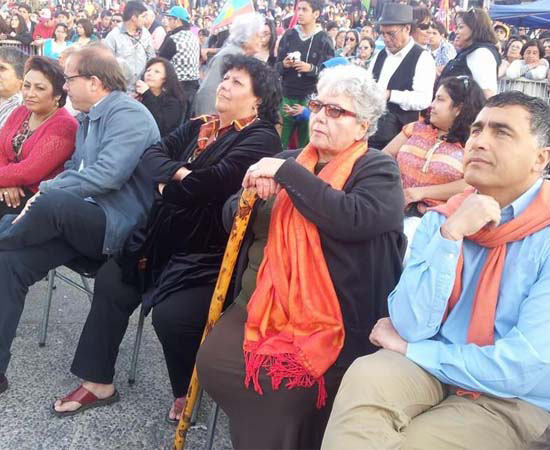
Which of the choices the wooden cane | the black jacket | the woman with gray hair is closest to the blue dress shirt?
the wooden cane

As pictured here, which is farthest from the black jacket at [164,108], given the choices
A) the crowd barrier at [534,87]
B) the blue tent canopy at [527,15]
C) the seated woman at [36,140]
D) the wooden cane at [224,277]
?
the blue tent canopy at [527,15]

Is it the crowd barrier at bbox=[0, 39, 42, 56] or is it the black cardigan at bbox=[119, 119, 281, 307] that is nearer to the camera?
the black cardigan at bbox=[119, 119, 281, 307]

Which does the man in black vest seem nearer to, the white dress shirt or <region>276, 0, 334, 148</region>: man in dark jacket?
the white dress shirt

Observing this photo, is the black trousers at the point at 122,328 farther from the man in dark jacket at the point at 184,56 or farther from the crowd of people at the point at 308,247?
the man in dark jacket at the point at 184,56

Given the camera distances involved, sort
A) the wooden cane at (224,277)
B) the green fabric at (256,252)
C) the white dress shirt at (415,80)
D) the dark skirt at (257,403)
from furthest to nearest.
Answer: the white dress shirt at (415,80) → the green fabric at (256,252) → the wooden cane at (224,277) → the dark skirt at (257,403)

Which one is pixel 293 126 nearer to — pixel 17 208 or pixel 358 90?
pixel 17 208

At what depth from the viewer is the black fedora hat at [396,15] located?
4566 mm

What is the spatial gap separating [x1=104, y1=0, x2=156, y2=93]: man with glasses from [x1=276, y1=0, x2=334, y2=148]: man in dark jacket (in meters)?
1.53

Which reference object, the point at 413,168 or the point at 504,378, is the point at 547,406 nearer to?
the point at 504,378

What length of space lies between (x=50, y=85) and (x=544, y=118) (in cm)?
272

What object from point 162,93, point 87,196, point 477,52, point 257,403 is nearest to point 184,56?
point 162,93

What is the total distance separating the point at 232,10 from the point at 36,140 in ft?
11.8

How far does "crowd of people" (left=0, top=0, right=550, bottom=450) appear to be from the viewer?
1896 millimetres

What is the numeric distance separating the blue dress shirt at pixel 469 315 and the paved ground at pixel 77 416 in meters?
1.21
